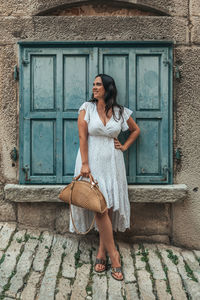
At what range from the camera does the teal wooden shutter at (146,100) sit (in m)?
3.36

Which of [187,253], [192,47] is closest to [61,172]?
[187,253]

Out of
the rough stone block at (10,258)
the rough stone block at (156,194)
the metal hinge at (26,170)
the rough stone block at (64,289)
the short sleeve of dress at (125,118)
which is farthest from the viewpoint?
the metal hinge at (26,170)

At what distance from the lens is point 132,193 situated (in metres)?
3.29

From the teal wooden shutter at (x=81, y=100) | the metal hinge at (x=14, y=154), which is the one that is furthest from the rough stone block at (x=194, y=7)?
the metal hinge at (x=14, y=154)

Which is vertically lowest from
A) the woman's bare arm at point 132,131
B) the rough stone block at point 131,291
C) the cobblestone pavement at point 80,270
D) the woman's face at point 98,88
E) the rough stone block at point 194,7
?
the rough stone block at point 131,291

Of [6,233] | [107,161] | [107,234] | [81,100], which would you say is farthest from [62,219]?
[81,100]

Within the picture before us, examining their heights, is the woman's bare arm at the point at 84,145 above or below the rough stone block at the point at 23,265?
above

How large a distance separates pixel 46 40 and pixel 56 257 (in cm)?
251

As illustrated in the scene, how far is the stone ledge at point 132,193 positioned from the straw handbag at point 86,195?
0.56 metres

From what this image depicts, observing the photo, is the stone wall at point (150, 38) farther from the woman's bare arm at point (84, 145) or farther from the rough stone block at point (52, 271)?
the woman's bare arm at point (84, 145)

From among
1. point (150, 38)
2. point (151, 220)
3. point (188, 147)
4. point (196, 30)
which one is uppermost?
point (196, 30)

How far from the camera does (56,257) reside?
3029 millimetres

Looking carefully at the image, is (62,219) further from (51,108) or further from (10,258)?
(51,108)

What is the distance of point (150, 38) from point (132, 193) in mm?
1870
